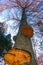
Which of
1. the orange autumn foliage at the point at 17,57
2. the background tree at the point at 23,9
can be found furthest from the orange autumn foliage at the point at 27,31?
the orange autumn foliage at the point at 17,57

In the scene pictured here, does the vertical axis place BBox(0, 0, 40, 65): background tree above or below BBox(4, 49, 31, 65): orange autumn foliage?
above

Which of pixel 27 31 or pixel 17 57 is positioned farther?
pixel 27 31

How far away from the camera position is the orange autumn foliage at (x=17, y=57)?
49.6 inches

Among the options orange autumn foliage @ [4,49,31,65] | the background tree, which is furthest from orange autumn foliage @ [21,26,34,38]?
orange autumn foliage @ [4,49,31,65]

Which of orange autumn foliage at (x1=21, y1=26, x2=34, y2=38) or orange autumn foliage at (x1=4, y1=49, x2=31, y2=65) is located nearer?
orange autumn foliage at (x1=4, y1=49, x2=31, y2=65)

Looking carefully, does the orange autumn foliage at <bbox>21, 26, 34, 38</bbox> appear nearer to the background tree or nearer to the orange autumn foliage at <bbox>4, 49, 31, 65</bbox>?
the background tree

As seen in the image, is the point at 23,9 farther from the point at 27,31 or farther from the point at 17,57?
the point at 17,57

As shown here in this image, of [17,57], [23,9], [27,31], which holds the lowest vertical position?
[17,57]

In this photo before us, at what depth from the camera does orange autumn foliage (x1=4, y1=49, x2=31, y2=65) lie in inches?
49.6

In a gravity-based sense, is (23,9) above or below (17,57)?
above

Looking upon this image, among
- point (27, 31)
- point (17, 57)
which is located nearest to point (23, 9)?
point (27, 31)

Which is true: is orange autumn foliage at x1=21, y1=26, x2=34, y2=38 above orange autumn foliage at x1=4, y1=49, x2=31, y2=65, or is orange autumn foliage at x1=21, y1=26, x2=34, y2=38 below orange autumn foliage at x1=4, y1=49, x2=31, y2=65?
above

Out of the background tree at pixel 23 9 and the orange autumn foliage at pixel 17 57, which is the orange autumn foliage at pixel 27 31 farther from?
the orange autumn foliage at pixel 17 57

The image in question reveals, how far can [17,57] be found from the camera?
128cm
